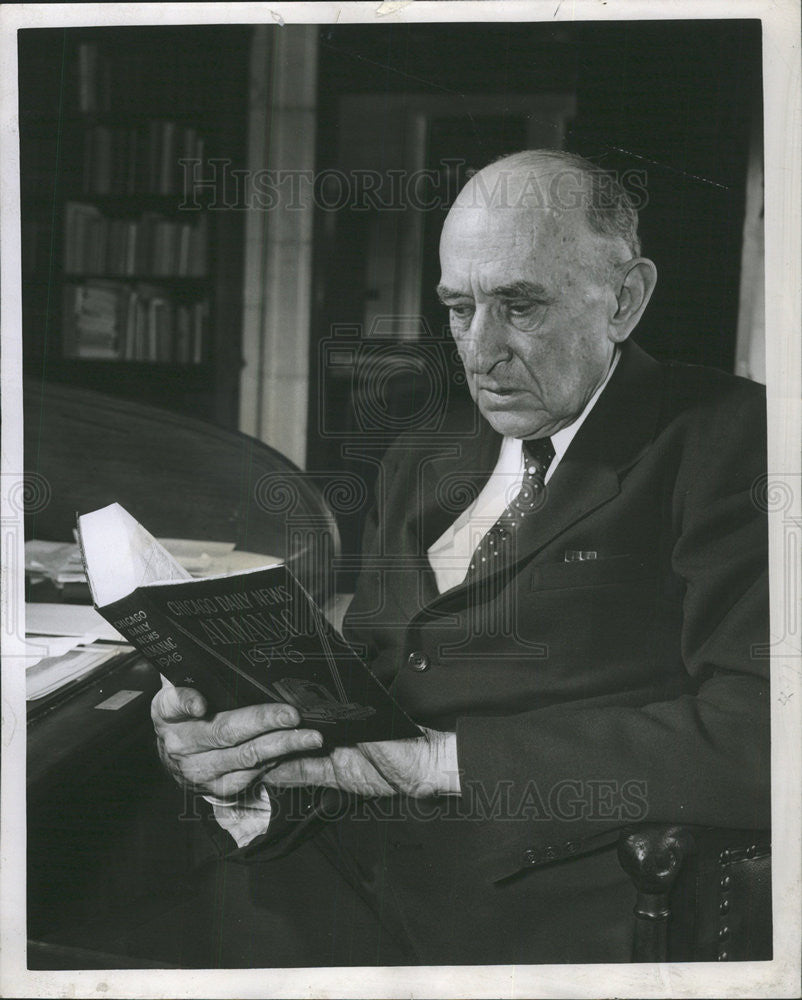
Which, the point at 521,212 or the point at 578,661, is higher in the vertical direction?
the point at 521,212

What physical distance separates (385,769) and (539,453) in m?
0.56

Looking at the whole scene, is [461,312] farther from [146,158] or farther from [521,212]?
[146,158]

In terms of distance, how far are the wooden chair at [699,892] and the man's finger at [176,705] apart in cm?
67

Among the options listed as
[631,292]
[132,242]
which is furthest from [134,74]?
[631,292]

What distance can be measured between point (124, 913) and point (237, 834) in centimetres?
23

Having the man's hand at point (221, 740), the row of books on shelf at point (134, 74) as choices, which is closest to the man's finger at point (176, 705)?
the man's hand at point (221, 740)

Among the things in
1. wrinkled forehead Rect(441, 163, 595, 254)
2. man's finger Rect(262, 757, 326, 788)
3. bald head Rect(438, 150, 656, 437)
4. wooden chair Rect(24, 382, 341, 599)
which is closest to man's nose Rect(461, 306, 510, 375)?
bald head Rect(438, 150, 656, 437)

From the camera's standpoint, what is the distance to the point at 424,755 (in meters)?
1.47

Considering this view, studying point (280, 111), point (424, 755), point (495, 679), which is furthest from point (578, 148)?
point (424, 755)

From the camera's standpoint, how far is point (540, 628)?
1.46 m

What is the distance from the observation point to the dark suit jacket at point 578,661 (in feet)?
4.73

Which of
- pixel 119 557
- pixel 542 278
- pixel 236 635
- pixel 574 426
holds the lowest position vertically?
pixel 236 635

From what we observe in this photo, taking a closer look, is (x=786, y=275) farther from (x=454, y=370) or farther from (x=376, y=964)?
(x=376, y=964)

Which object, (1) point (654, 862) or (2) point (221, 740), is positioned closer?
(1) point (654, 862)
